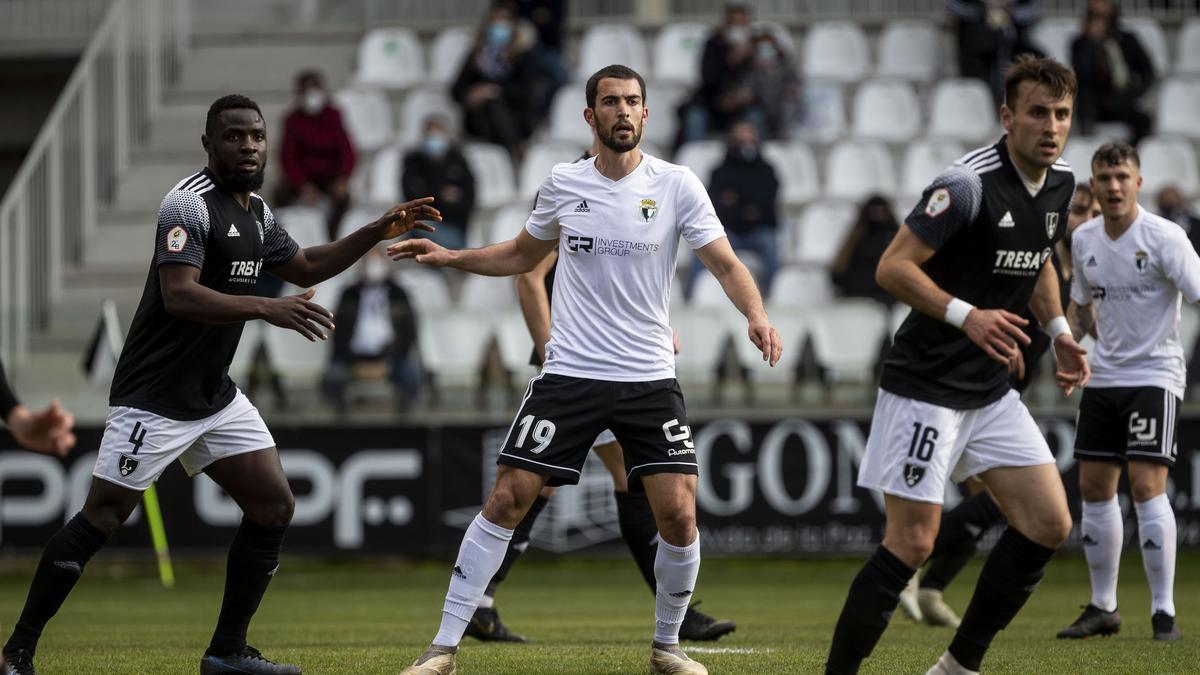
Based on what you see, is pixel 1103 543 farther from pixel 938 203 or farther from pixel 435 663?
pixel 435 663

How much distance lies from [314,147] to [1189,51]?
35.6ft

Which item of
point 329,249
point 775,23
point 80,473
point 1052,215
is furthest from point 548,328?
point 775,23

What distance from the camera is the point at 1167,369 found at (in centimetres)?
900

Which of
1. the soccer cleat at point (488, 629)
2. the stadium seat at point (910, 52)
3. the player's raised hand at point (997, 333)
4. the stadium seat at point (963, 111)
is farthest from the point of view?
the stadium seat at point (910, 52)

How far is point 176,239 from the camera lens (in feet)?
21.9

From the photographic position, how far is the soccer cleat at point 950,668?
20.4 ft

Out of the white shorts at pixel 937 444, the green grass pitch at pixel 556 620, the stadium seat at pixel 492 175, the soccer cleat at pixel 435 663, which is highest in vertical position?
the stadium seat at pixel 492 175

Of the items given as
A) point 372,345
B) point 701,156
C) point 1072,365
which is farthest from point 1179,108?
point 1072,365

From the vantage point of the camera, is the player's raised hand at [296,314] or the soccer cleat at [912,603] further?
the soccer cleat at [912,603]

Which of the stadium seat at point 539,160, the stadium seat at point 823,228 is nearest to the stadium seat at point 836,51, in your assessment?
the stadium seat at point 823,228

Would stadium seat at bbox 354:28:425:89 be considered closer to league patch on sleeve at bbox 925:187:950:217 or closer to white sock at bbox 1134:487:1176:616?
white sock at bbox 1134:487:1176:616

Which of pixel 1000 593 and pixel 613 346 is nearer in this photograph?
pixel 1000 593

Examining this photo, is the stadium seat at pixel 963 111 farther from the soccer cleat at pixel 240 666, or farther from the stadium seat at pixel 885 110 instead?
the soccer cleat at pixel 240 666

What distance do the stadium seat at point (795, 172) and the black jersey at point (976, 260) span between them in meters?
12.2
